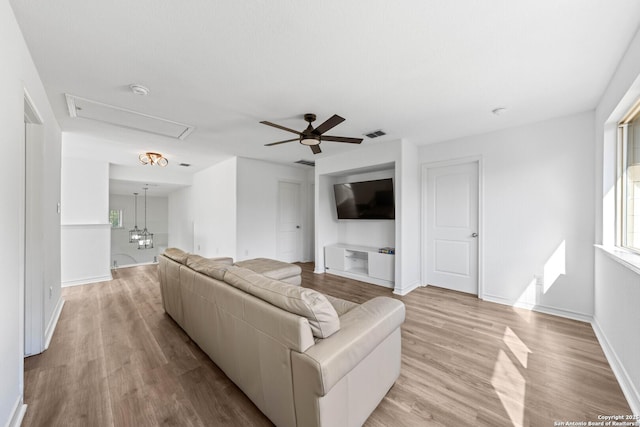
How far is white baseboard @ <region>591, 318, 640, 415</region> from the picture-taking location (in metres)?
1.57

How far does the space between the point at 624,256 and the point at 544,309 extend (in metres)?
1.55

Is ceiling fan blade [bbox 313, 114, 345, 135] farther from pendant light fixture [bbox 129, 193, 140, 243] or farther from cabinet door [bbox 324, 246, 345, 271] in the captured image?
pendant light fixture [bbox 129, 193, 140, 243]

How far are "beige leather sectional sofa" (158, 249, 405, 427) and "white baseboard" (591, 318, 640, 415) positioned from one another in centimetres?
146

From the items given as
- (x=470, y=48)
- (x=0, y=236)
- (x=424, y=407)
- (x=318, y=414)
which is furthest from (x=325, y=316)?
(x=470, y=48)

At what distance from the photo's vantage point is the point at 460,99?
8.36 ft

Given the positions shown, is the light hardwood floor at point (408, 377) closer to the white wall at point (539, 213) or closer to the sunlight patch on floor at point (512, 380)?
the sunlight patch on floor at point (512, 380)

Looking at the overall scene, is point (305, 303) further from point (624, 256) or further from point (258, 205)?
point (258, 205)

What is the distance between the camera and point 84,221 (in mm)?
4711

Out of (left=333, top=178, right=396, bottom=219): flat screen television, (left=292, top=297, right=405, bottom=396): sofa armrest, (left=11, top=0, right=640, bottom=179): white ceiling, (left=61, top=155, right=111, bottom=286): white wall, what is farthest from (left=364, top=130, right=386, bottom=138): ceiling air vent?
(left=61, top=155, right=111, bottom=286): white wall

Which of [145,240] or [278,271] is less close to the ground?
[278,271]

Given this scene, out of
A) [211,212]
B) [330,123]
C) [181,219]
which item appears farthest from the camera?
[181,219]

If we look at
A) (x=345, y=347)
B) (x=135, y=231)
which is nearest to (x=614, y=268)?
(x=345, y=347)

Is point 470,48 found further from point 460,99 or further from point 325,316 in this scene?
point 325,316

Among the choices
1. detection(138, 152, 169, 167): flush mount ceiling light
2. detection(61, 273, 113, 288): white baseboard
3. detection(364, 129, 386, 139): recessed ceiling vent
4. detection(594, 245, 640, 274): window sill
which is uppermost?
detection(364, 129, 386, 139): recessed ceiling vent
